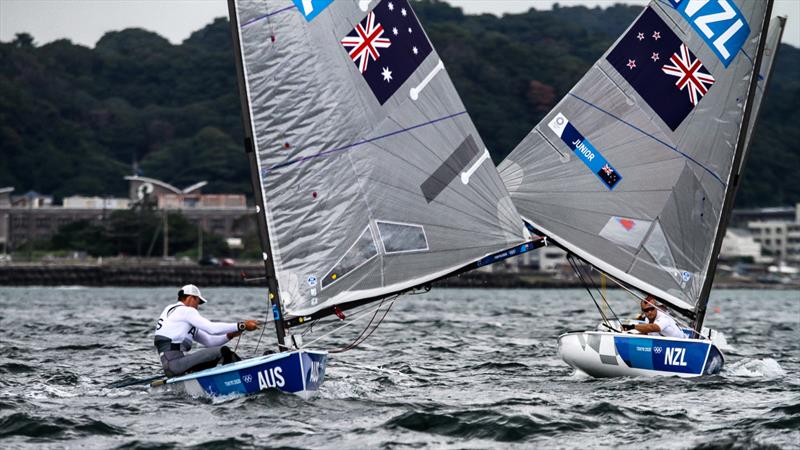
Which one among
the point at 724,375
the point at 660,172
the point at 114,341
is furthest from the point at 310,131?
the point at 114,341

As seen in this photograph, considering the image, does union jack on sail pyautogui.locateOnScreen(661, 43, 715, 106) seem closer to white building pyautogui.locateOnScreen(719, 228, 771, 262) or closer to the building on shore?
the building on shore

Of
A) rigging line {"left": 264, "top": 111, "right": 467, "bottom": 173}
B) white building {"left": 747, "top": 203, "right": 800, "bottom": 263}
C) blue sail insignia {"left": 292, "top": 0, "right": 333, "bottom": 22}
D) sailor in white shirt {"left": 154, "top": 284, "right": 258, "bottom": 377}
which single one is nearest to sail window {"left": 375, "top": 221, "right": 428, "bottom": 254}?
rigging line {"left": 264, "top": 111, "right": 467, "bottom": 173}

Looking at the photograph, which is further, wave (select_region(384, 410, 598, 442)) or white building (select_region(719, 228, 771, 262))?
white building (select_region(719, 228, 771, 262))

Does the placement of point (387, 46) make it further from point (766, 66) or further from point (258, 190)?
point (766, 66)

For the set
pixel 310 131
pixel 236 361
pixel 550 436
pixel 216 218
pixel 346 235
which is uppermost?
pixel 216 218

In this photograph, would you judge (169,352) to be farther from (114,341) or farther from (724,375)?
(114,341)

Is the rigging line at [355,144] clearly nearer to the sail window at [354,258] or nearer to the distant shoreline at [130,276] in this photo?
the sail window at [354,258]

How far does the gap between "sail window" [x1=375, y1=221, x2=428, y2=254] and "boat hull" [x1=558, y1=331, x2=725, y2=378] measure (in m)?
4.18

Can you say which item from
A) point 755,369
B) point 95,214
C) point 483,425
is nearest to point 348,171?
point 483,425

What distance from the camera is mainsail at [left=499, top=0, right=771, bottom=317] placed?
2053cm

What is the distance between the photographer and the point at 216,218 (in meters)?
149

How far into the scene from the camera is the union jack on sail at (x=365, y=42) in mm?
17125

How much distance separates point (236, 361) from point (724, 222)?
9.34 m

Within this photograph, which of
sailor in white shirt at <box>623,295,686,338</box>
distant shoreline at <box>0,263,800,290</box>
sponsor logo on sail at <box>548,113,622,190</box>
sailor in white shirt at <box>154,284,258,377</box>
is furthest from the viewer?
distant shoreline at <box>0,263,800,290</box>
